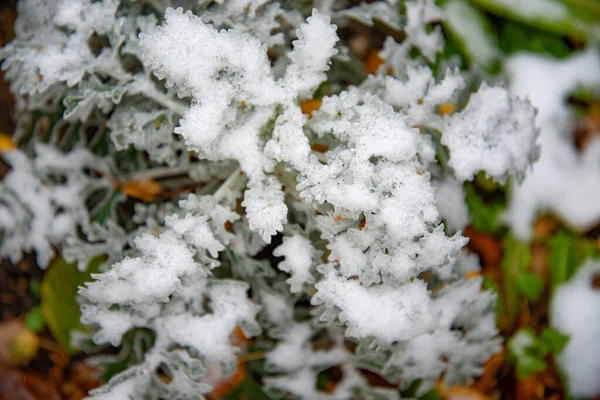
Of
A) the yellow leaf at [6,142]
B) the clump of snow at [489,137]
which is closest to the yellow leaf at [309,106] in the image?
the clump of snow at [489,137]

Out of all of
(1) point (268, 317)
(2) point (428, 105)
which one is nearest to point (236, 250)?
(1) point (268, 317)

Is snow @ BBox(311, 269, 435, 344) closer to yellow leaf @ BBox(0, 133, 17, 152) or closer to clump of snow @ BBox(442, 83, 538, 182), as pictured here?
clump of snow @ BBox(442, 83, 538, 182)

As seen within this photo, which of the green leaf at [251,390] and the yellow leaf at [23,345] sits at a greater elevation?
the green leaf at [251,390]

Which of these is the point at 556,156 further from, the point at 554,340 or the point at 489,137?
the point at 489,137

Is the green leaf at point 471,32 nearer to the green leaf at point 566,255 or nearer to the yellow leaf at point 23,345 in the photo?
the green leaf at point 566,255

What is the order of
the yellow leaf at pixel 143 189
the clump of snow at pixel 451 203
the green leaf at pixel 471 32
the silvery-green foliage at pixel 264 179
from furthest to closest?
the green leaf at pixel 471 32
the yellow leaf at pixel 143 189
the clump of snow at pixel 451 203
the silvery-green foliage at pixel 264 179

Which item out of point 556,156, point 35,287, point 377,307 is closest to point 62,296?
point 35,287
